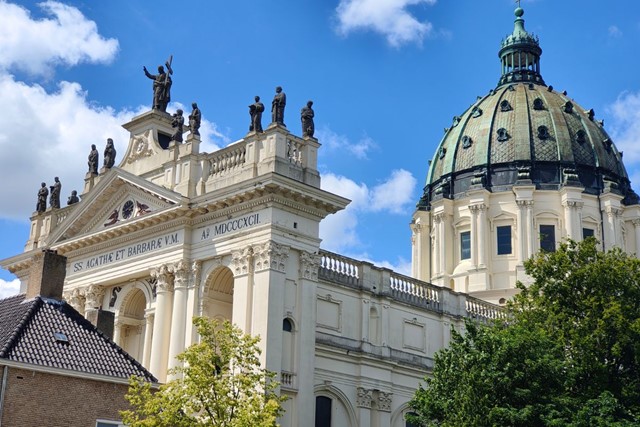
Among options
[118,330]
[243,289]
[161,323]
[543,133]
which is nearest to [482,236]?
[543,133]

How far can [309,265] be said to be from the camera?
41.3 m

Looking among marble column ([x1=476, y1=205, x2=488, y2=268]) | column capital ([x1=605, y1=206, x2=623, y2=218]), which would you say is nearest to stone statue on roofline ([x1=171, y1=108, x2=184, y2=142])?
marble column ([x1=476, y1=205, x2=488, y2=268])

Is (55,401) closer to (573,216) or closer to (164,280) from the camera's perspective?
(164,280)

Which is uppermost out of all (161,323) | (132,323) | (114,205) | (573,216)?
(573,216)

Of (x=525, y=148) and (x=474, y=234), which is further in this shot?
(x=525, y=148)

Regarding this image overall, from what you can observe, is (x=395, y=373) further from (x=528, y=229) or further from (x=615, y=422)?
(x=528, y=229)

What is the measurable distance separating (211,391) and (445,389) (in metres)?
8.48

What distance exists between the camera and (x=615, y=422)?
3150 centimetres

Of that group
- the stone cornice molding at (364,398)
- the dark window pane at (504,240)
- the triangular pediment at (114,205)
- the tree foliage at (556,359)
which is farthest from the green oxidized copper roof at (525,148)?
the tree foliage at (556,359)

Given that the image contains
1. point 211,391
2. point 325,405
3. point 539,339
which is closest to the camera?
point 211,391

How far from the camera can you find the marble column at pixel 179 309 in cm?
4234

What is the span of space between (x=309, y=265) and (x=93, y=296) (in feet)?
41.0

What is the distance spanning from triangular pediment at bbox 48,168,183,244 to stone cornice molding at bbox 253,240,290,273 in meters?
5.70

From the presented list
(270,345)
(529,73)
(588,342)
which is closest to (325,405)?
(270,345)
